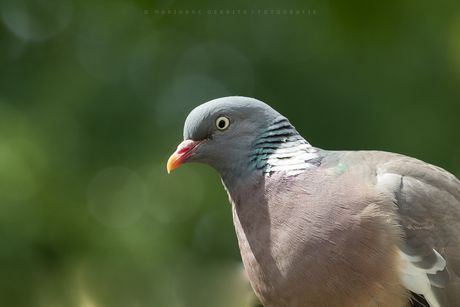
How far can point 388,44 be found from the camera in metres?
4.17

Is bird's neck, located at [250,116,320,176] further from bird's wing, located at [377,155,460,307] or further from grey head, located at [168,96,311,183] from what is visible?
bird's wing, located at [377,155,460,307]

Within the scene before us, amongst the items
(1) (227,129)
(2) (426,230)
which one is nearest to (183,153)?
(1) (227,129)

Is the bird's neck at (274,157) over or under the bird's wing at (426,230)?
A: over

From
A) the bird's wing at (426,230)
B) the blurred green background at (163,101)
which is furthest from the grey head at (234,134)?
the blurred green background at (163,101)

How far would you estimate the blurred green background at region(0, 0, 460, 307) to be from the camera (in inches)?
156

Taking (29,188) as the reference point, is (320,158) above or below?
above

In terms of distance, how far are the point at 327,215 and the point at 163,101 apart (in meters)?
3.32

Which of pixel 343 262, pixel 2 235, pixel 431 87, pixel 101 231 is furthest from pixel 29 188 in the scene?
pixel 431 87

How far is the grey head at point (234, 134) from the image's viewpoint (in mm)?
1555

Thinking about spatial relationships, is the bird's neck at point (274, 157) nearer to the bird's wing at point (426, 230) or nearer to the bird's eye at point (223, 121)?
the bird's eye at point (223, 121)

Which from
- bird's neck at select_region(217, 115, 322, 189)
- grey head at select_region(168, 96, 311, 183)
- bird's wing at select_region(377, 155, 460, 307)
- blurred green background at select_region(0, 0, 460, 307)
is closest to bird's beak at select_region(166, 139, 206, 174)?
grey head at select_region(168, 96, 311, 183)

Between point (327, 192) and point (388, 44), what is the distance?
3198 millimetres

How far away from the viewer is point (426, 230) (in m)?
1.45

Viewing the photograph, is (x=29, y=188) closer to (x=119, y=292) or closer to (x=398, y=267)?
(x=119, y=292)
